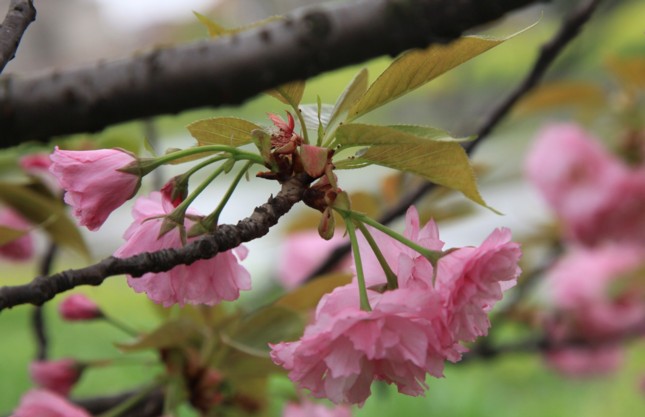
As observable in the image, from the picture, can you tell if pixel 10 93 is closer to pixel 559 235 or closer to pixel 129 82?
pixel 129 82

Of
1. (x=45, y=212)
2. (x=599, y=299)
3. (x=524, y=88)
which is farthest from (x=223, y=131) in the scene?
(x=599, y=299)

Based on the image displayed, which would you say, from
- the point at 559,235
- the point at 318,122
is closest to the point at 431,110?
the point at 559,235

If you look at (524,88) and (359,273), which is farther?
(524,88)

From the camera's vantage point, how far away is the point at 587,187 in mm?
1339

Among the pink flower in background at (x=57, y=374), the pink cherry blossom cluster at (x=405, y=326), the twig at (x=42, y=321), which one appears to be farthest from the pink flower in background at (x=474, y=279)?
the twig at (x=42, y=321)

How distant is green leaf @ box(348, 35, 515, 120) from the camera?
0.43 meters

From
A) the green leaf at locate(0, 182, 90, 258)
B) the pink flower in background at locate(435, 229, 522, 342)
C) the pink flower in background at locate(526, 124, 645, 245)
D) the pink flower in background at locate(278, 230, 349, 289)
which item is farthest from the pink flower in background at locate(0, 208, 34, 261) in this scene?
the pink flower in background at locate(526, 124, 645, 245)

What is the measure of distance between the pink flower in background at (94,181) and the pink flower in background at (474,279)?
0.55 ft

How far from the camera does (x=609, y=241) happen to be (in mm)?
1399

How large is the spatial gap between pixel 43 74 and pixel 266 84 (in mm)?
124

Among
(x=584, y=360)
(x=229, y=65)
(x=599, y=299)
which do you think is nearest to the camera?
(x=229, y=65)

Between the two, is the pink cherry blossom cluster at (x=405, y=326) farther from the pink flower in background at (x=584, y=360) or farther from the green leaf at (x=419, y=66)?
the pink flower in background at (x=584, y=360)

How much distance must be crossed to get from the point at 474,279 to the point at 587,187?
0.99 meters

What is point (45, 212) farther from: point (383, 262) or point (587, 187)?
point (587, 187)
